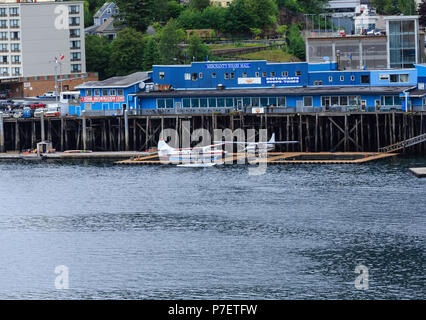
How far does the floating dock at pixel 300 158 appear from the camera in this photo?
11962 centimetres

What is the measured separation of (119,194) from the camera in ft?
342

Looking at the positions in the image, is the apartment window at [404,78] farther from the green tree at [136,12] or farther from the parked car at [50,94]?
the green tree at [136,12]

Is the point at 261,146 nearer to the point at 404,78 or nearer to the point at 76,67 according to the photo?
the point at 404,78

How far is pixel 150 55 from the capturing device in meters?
172

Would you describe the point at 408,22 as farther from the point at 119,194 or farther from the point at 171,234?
the point at 171,234

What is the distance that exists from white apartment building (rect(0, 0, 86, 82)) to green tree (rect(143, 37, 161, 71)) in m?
12.6

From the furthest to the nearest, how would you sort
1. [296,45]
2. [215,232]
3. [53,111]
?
1. [296,45]
2. [53,111]
3. [215,232]

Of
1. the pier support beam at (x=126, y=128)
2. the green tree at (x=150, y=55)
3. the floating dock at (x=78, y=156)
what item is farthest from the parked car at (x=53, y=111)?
the green tree at (x=150, y=55)

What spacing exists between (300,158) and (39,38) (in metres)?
69.5

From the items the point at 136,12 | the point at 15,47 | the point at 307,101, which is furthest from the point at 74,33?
Answer: the point at 307,101

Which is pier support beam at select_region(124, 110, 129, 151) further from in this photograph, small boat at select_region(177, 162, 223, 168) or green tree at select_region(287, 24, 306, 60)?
green tree at select_region(287, 24, 306, 60)

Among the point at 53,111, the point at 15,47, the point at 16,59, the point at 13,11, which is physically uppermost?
the point at 13,11

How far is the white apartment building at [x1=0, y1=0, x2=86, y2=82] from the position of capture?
177000 mm

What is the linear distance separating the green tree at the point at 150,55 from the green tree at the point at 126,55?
8.43 feet
